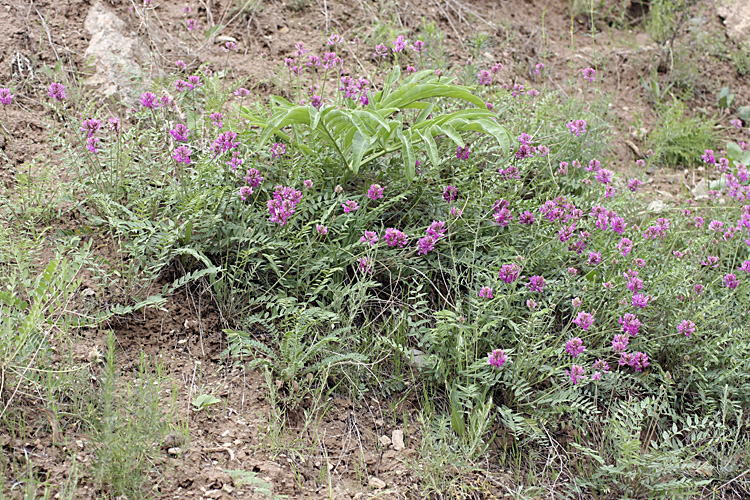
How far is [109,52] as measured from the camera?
12.8ft

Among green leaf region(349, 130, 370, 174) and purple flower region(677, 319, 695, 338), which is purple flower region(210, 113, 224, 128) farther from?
purple flower region(677, 319, 695, 338)

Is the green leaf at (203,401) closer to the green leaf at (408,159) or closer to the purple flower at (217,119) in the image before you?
the green leaf at (408,159)

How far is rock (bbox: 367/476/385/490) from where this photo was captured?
7.79 feet

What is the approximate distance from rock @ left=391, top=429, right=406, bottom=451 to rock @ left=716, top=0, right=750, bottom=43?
5.46 meters

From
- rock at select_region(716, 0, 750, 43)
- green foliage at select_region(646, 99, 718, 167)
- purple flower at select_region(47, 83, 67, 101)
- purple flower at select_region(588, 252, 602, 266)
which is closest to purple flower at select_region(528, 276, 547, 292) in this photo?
purple flower at select_region(588, 252, 602, 266)

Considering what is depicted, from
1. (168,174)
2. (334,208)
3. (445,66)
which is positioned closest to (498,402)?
(334,208)

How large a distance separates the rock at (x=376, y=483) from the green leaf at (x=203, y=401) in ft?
2.15

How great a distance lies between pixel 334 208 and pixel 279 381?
0.84 metres

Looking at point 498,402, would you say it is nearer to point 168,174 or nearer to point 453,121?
point 453,121

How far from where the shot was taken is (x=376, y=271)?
298 cm

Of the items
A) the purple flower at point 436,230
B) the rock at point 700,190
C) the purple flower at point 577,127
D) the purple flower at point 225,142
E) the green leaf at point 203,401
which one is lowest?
the green leaf at point 203,401

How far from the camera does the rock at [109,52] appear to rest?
374cm

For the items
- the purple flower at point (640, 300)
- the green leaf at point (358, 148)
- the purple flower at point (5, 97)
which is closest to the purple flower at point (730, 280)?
the purple flower at point (640, 300)

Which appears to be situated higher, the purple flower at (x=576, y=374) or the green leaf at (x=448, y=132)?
the green leaf at (x=448, y=132)
